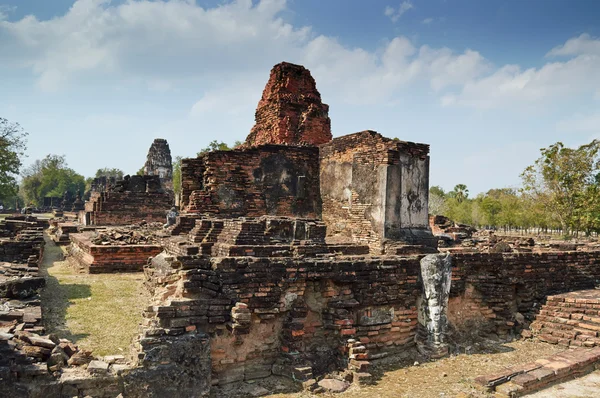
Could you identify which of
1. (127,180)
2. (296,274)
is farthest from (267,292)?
(127,180)

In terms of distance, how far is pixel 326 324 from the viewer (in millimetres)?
5613

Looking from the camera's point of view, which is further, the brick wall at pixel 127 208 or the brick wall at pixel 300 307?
the brick wall at pixel 127 208

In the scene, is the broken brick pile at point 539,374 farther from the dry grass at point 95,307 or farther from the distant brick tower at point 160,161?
the distant brick tower at point 160,161

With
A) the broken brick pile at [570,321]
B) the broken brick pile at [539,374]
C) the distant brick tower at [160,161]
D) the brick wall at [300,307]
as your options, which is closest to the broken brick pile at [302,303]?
the brick wall at [300,307]

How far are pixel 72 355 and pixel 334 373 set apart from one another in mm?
2856

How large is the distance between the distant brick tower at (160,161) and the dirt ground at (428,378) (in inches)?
1263

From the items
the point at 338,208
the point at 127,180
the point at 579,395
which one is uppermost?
the point at 127,180

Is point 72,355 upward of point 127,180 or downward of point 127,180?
downward

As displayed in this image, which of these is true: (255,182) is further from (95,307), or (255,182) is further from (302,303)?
(302,303)

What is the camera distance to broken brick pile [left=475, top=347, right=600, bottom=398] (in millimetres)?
4918

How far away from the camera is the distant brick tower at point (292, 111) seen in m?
13.1

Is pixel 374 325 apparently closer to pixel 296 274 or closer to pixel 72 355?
pixel 296 274

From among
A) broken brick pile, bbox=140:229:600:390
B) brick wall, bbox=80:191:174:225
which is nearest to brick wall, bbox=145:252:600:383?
broken brick pile, bbox=140:229:600:390

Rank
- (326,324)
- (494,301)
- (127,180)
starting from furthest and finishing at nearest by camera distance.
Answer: (127,180)
(494,301)
(326,324)
